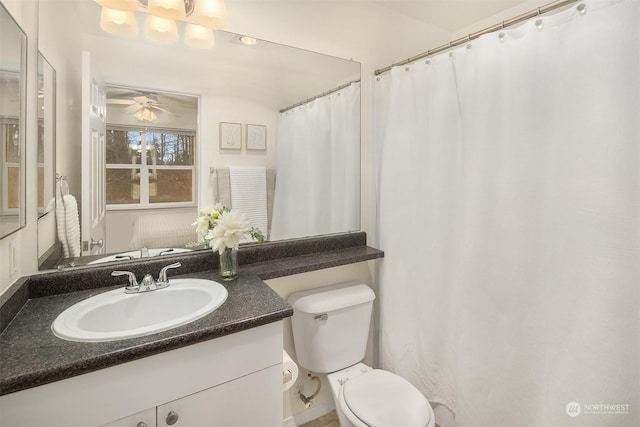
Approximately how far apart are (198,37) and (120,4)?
1.00 ft

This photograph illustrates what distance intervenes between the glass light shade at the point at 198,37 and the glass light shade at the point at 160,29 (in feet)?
0.16

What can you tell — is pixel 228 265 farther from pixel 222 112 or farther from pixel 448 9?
pixel 448 9

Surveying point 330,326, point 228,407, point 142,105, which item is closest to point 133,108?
point 142,105

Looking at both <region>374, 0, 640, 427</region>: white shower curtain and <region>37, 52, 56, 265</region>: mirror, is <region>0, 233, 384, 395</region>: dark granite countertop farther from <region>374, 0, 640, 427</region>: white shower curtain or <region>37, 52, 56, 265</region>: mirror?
<region>374, 0, 640, 427</region>: white shower curtain

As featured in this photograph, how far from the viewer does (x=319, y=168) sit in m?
1.89

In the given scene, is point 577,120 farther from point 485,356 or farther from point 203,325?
point 203,325

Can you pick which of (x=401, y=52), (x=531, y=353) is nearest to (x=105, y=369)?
(x=531, y=353)

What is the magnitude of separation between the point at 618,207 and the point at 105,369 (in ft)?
5.23

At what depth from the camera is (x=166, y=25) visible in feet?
4.47

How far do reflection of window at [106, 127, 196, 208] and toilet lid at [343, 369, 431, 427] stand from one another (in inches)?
45.2

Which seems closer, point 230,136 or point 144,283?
point 144,283

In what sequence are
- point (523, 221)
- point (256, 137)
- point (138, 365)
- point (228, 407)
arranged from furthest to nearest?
point (256, 137), point (523, 221), point (228, 407), point (138, 365)

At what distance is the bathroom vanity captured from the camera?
0.77 meters

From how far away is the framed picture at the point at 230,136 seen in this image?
5.04 feet
